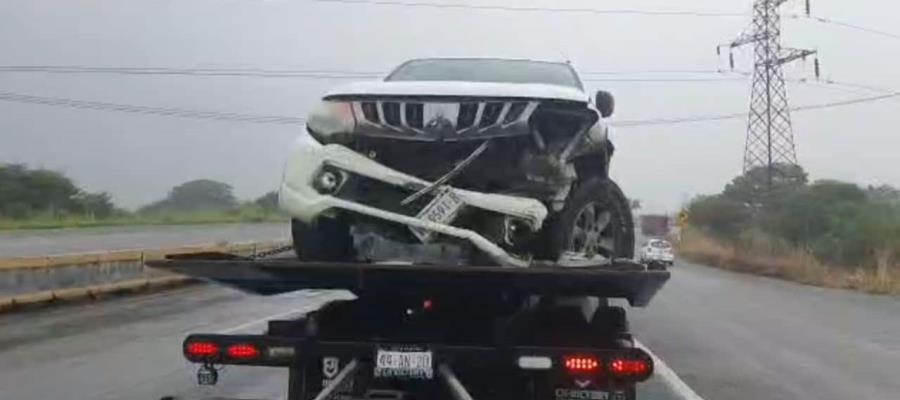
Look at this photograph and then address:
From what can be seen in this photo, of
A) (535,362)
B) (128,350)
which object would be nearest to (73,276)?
(128,350)

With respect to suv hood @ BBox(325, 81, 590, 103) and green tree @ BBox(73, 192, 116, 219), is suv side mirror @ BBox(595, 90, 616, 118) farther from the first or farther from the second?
green tree @ BBox(73, 192, 116, 219)

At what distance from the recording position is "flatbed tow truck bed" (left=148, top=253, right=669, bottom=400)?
6.20m

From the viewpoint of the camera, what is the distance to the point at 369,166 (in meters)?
6.60

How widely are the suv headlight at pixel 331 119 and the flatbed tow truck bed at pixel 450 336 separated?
2.52ft

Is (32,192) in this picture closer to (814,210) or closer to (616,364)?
(814,210)

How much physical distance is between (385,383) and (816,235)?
48.7 meters

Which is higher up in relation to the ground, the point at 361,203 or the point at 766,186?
the point at 766,186

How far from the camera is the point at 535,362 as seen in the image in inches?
245

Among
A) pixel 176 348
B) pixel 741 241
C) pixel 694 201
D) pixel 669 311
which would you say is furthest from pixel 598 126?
pixel 694 201

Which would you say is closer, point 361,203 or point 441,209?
point 441,209

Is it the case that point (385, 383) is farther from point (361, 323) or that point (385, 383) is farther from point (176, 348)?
point (176, 348)

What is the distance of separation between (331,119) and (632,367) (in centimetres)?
201

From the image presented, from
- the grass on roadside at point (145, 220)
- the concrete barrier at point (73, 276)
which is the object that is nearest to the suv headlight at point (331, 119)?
the concrete barrier at point (73, 276)

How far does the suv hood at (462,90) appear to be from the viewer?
21.7ft
